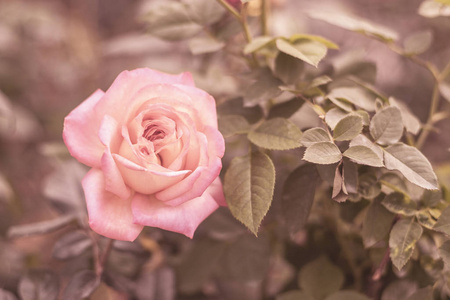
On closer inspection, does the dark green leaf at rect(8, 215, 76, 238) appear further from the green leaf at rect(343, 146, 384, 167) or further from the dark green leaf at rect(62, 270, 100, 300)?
the green leaf at rect(343, 146, 384, 167)

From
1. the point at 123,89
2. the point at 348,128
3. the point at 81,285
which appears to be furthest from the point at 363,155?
the point at 81,285

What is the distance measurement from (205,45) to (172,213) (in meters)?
0.25

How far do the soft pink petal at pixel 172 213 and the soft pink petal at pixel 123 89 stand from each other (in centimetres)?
9

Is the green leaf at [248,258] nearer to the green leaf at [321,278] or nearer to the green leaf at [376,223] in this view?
the green leaf at [321,278]

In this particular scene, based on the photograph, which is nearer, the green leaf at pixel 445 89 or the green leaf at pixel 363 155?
the green leaf at pixel 363 155

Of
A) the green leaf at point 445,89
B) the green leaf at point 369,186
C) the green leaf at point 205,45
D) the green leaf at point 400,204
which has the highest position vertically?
the green leaf at point 205,45

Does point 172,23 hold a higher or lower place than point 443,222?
higher

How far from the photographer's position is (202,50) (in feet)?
1.72

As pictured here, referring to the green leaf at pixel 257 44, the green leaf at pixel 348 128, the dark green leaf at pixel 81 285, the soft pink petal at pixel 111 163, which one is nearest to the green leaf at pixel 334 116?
the green leaf at pixel 348 128

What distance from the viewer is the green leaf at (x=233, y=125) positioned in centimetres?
47

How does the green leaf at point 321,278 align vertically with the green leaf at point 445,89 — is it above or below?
below

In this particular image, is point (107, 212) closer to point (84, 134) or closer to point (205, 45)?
point (84, 134)

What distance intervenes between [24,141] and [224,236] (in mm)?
1097

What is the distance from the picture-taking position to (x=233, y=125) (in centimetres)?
47
